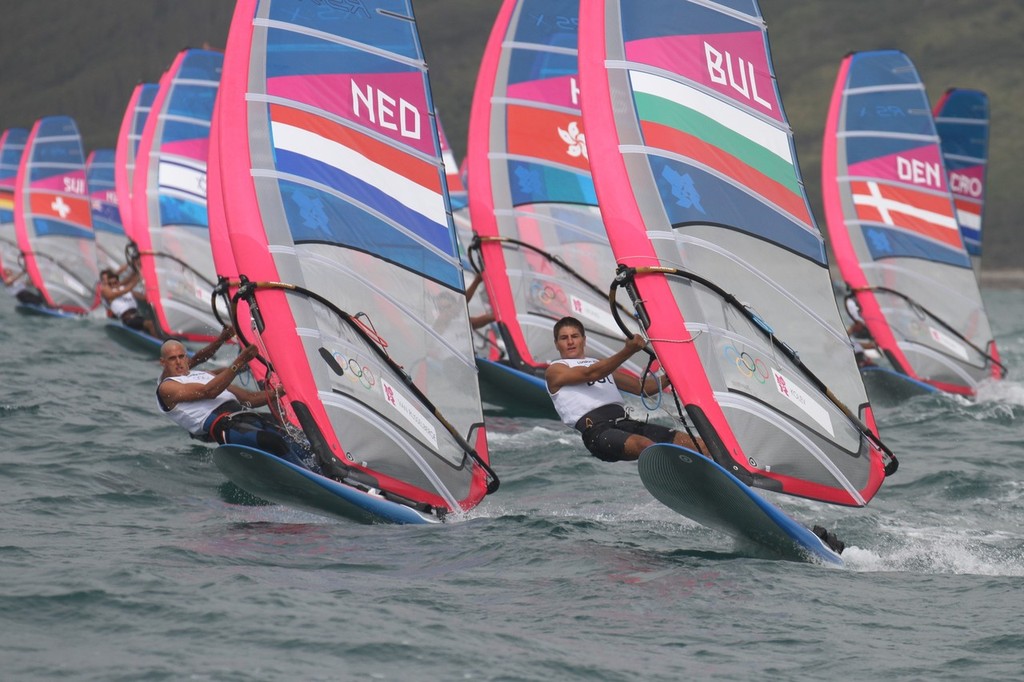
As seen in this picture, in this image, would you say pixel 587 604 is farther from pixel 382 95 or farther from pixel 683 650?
pixel 382 95

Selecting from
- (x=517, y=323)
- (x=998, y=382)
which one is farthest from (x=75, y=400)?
(x=998, y=382)

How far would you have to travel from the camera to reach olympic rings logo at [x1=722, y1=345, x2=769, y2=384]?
26.1 ft

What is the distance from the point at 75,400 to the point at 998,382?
9.67m

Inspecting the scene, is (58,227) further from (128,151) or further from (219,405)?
(219,405)

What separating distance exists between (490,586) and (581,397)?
7.06 feet

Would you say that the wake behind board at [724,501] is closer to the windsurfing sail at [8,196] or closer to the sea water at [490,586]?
the sea water at [490,586]

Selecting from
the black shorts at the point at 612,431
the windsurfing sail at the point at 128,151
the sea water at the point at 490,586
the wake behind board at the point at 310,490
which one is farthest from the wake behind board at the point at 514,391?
the windsurfing sail at the point at 128,151

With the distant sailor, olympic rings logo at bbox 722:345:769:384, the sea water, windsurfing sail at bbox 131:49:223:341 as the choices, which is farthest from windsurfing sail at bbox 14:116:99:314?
olympic rings logo at bbox 722:345:769:384

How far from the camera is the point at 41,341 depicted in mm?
18500

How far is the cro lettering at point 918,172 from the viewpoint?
51.9 feet

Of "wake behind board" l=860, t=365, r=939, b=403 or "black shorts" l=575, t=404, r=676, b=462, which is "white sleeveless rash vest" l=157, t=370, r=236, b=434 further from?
"wake behind board" l=860, t=365, r=939, b=403

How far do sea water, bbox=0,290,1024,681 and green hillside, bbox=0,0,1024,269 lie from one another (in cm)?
6142

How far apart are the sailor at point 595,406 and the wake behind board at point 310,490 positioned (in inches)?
42.3

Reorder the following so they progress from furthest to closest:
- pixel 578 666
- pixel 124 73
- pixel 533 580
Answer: pixel 124 73, pixel 533 580, pixel 578 666
